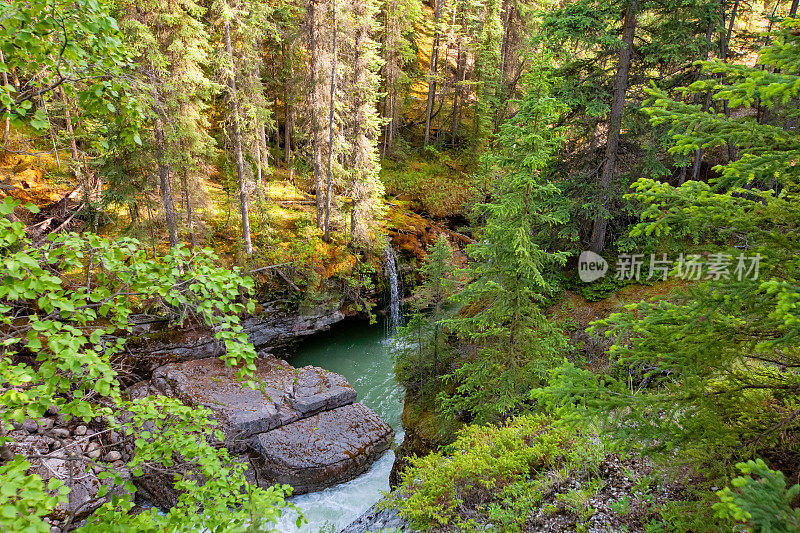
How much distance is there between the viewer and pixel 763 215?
354cm

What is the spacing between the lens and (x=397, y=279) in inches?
805

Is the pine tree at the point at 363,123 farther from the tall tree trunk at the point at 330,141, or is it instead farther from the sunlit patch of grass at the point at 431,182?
the sunlit patch of grass at the point at 431,182

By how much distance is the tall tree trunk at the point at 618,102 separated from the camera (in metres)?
11.9

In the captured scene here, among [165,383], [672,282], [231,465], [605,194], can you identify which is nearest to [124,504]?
[231,465]

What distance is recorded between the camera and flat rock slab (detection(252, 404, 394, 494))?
11.3 metres

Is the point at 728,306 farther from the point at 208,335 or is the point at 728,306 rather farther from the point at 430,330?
the point at 208,335

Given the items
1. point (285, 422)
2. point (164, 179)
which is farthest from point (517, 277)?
point (164, 179)

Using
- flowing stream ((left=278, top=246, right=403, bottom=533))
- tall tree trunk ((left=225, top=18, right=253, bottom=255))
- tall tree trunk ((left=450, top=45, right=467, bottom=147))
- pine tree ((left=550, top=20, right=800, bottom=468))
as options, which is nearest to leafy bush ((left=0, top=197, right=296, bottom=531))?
pine tree ((left=550, top=20, right=800, bottom=468))

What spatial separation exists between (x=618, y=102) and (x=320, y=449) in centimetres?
1398

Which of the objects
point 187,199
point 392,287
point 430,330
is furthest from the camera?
point 392,287

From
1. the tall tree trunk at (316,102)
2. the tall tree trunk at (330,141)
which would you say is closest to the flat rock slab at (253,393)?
the tall tree trunk at (330,141)

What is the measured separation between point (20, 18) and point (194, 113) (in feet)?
40.4

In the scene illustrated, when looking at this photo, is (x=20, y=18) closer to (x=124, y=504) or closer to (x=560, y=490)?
(x=124, y=504)

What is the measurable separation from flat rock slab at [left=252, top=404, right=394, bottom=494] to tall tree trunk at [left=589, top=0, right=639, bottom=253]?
1024 cm
